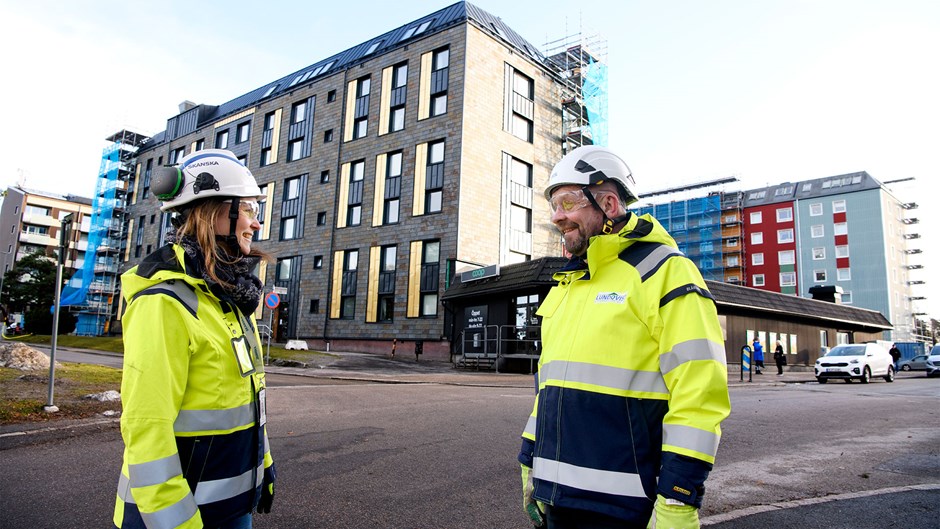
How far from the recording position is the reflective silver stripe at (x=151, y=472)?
184 centimetres

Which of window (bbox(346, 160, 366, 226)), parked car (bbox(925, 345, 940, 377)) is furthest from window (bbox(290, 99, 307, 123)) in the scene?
parked car (bbox(925, 345, 940, 377))

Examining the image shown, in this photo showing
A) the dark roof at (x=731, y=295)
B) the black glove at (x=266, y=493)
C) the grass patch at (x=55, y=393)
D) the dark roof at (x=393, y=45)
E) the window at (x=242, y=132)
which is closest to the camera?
the black glove at (x=266, y=493)

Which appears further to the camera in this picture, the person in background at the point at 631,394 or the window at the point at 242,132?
the window at the point at 242,132

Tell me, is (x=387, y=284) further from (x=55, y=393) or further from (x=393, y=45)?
(x=55, y=393)

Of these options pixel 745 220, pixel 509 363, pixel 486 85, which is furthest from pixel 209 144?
pixel 745 220

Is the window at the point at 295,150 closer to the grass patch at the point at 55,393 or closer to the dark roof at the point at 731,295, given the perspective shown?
the dark roof at the point at 731,295

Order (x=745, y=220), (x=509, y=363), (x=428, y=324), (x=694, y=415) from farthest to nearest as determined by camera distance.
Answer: (x=745, y=220)
(x=428, y=324)
(x=509, y=363)
(x=694, y=415)

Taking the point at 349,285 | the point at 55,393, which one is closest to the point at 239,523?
the point at 55,393

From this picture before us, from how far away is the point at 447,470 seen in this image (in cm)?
566

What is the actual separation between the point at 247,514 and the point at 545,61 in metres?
38.5

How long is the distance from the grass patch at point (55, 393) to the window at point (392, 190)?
20.7 m

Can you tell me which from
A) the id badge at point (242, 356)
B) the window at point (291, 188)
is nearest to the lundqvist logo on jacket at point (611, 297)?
the id badge at point (242, 356)

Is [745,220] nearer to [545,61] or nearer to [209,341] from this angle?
[545,61]

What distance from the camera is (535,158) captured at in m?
35.0
